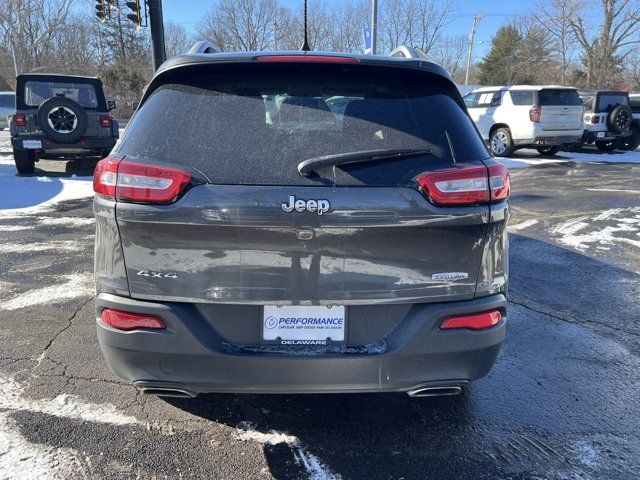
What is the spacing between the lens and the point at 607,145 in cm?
1745

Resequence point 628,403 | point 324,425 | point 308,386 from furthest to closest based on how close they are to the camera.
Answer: point 628,403
point 324,425
point 308,386

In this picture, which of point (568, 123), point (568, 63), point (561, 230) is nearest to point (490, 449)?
point (561, 230)

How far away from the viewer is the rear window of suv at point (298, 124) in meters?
2.04

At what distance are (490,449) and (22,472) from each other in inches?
88.5

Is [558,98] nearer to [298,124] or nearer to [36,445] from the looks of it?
[298,124]

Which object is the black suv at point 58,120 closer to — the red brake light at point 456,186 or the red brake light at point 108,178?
the red brake light at point 108,178

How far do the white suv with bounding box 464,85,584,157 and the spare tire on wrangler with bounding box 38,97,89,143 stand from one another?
392 inches

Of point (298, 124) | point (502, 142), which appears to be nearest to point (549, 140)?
point (502, 142)

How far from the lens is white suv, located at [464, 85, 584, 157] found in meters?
14.1

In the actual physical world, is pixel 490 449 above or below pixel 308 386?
below

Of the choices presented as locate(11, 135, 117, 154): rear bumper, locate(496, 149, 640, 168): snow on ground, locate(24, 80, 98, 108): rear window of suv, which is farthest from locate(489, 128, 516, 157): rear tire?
locate(24, 80, 98, 108): rear window of suv

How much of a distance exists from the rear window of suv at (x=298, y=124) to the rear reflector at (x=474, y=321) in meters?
0.65

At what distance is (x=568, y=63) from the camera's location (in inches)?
1709

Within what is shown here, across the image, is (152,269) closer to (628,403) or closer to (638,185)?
(628,403)
